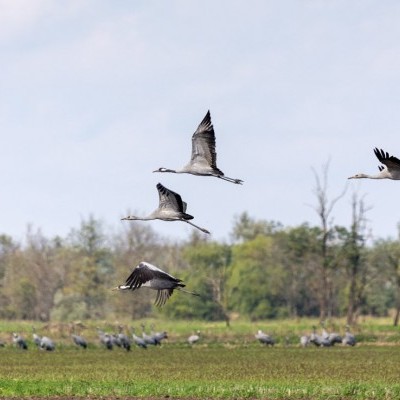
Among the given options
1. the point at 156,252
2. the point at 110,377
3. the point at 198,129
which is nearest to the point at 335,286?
the point at 156,252

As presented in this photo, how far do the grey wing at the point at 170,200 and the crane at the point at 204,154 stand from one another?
0.63 metres

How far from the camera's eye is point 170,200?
743 inches

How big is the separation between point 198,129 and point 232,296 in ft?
255

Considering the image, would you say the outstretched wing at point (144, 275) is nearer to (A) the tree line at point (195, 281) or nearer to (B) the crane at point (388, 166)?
(B) the crane at point (388, 166)

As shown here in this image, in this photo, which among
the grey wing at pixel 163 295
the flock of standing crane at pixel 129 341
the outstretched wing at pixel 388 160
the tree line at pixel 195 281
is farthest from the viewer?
the tree line at pixel 195 281

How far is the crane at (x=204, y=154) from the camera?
713 inches

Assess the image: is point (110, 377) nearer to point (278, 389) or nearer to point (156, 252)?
point (278, 389)

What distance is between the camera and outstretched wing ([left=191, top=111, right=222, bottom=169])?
18531mm

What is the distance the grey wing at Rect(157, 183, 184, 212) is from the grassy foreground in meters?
5.53

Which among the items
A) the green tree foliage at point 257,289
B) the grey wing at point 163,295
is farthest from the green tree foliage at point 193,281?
the grey wing at point 163,295

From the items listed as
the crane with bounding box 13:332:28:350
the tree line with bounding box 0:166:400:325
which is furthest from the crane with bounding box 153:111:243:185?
the tree line with bounding box 0:166:400:325

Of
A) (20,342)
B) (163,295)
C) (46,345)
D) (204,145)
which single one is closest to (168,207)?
(204,145)

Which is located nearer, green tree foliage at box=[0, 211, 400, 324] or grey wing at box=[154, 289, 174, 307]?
grey wing at box=[154, 289, 174, 307]

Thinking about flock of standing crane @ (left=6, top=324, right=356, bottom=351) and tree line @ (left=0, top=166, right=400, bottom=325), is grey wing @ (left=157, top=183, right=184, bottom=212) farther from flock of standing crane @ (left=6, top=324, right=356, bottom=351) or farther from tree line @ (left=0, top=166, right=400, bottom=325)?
tree line @ (left=0, top=166, right=400, bottom=325)
